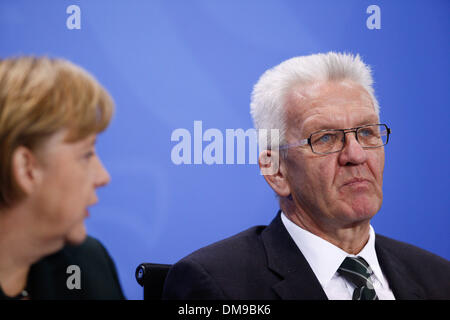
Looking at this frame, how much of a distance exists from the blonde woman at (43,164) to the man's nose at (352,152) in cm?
85

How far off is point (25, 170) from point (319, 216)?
3.43 feet

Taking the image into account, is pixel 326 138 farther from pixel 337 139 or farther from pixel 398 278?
pixel 398 278

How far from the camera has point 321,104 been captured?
1769mm

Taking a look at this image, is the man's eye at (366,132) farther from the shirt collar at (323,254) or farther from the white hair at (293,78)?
the shirt collar at (323,254)

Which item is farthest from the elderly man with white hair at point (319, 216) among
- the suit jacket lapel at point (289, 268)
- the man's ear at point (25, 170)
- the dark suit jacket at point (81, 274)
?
the man's ear at point (25, 170)

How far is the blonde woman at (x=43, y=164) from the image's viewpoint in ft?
3.75

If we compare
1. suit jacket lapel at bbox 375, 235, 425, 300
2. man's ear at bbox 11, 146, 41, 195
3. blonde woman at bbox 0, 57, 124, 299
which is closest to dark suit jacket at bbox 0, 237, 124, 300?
blonde woman at bbox 0, 57, 124, 299

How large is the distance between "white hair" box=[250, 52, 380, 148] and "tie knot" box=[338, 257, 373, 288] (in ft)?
1.65

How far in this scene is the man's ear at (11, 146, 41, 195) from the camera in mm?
1143

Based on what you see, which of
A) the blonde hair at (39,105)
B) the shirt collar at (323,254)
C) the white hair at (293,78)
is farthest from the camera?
the white hair at (293,78)

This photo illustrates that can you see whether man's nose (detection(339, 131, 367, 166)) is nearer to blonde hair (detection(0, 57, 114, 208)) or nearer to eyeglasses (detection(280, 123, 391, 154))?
eyeglasses (detection(280, 123, 391, 154))

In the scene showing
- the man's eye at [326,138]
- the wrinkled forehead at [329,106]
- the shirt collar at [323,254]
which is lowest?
the shirt collar at [323,254]

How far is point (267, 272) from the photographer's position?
166 centimetres
